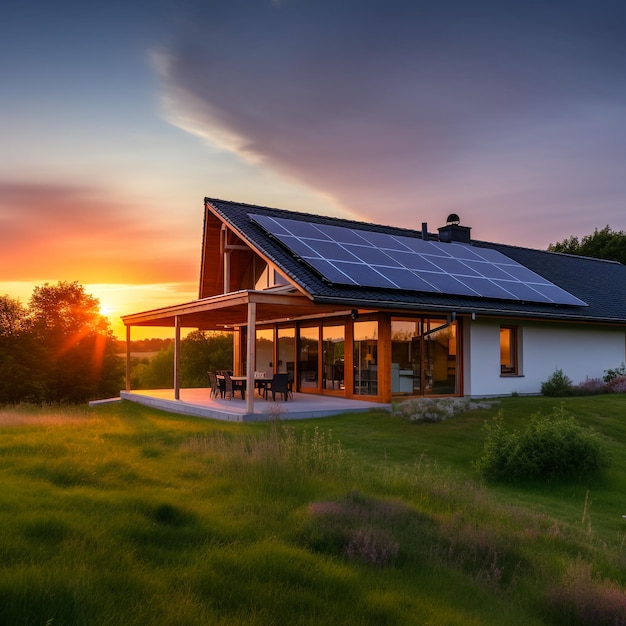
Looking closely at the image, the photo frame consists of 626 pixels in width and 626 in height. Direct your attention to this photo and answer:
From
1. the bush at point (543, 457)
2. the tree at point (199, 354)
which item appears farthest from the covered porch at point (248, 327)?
the tree at point (199, 354)

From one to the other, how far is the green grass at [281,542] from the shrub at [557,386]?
412 inches

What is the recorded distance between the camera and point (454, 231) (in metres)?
24.4

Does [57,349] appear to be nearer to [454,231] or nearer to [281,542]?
[454,231]

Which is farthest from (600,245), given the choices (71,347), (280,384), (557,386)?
(71,347)

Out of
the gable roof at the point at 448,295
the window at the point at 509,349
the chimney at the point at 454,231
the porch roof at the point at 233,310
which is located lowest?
the window at the point at 509,349

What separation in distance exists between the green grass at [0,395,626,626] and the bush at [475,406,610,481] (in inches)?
15.8

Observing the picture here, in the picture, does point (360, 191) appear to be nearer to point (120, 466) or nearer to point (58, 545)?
point (120, 466)

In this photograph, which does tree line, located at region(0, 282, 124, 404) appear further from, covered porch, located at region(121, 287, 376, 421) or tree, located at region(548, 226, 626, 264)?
tree, located at region(548, 226, 626, 264)

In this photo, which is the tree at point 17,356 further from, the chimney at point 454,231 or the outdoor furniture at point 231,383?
the chimney at point 454,231

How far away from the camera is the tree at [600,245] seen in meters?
41.3

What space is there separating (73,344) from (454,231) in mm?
25483

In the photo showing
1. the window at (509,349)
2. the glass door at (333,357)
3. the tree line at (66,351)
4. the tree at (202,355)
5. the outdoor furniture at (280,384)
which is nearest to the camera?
the outdoor furniture at (280,384)

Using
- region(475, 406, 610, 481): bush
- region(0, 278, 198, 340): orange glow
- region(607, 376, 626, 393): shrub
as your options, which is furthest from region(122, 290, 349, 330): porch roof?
region(607, 376, 626, 393): shrub

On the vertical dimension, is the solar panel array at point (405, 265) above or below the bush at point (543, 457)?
above
